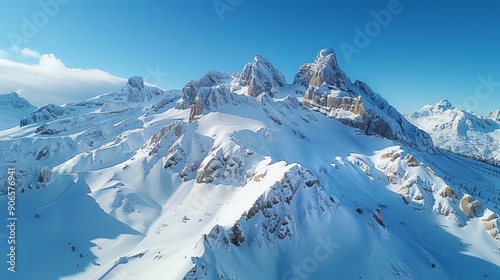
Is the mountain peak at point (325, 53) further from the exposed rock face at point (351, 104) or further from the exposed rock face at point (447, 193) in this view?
the exposed rock face at point (447, 193)

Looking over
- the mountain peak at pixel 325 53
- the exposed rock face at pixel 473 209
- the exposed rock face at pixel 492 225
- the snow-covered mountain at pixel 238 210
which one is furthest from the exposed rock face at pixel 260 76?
the exposed rock face at pixel 492 225

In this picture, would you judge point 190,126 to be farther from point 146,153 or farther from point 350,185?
point 350,185

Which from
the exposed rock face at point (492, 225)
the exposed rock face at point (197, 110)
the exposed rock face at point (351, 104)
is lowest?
→ the exposed rock face at point (492, 225)

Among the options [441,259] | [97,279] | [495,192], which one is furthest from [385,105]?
[97,279]

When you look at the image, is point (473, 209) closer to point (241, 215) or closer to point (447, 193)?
point (447, 193)

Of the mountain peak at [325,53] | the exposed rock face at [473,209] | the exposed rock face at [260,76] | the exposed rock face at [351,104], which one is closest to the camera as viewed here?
the exposed rock face at [473,209]

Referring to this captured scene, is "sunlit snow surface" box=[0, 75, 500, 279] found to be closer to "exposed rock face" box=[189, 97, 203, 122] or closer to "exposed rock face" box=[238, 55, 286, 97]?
"exposed rock face" box=[189, 97, 203, 122]

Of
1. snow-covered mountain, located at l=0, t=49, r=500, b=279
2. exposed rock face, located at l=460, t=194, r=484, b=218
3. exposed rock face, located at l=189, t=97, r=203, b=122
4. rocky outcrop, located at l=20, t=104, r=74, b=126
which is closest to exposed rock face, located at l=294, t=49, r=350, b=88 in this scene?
snow-covered mountain, located at l=0, t=49, r=500, b=279
